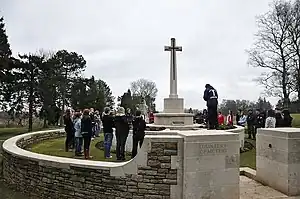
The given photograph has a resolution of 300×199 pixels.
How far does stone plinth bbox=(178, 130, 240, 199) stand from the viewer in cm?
652

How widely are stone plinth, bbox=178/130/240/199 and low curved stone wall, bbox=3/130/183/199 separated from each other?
0.58ft

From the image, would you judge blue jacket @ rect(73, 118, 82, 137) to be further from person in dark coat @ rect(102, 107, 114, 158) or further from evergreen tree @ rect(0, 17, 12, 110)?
evergreen tree @ rect(0, 17, 12, 110)

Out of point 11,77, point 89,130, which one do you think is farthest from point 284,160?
point 11,77

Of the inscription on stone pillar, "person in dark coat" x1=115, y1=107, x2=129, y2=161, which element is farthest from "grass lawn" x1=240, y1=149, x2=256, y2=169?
the inscription on stone pillar

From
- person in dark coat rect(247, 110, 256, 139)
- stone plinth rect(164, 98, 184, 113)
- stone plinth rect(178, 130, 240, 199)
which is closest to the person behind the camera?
stone plinth rect(178, 130, 240, 199)

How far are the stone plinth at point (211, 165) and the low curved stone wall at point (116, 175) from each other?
18 cm

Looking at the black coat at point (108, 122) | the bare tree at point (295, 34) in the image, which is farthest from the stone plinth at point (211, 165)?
the bare tree at point (295, 34)

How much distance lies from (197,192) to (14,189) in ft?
17.8

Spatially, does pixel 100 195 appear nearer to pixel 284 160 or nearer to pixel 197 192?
pixel 197 192

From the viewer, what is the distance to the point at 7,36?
33719mm

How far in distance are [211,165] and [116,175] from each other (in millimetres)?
1933

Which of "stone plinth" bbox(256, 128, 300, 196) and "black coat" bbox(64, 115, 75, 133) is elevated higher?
Answer: "black coat" bbox(64, 115, 75, 133)

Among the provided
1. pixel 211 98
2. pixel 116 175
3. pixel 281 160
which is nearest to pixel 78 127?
pixel 116 175

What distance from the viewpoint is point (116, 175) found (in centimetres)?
697
